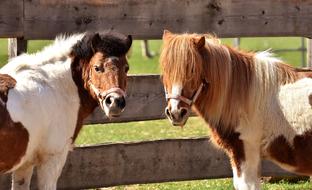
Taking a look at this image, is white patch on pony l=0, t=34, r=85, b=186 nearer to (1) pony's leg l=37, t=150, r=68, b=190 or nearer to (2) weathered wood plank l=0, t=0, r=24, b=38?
(1) pony's leg l=37, t=150, r=68, b=190

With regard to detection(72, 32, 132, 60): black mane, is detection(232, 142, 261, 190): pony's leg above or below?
below

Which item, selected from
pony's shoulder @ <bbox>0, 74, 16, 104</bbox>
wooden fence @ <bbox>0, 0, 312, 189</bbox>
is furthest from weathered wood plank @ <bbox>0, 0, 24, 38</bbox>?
pony's shoulder @ <bbox>0, 74, 16, 104</bbox>

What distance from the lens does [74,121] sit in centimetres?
558

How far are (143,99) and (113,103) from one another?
4.70 ft

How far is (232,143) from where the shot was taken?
5.80 metres

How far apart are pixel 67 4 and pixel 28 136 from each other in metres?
1.66

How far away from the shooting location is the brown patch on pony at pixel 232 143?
5.76 metres

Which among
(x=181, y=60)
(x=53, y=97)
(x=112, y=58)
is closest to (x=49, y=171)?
(x=53, y=97)

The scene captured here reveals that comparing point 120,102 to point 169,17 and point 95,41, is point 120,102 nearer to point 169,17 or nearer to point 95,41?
point 95,41

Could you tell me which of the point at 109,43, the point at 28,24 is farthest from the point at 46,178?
the point at 28,24

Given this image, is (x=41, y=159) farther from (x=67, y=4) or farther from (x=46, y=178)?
(x=67, y=4)

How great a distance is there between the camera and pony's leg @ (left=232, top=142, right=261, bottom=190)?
573 cm

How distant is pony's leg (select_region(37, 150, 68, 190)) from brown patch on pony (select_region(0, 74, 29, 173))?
0.79ft

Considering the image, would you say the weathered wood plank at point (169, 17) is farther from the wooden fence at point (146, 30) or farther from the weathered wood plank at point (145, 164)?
the weathered wood plank at point (145, 164)
